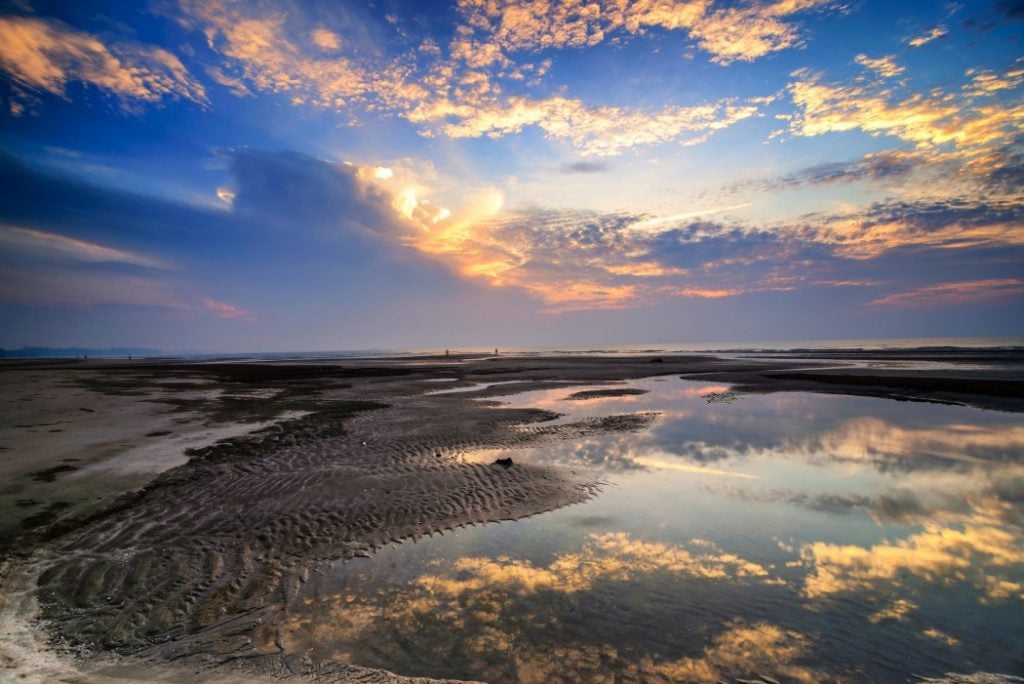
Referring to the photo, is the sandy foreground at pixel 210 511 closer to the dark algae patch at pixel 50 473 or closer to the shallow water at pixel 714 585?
the dark algae patch at pixel 50 473

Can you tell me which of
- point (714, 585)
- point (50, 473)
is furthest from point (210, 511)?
point (714, 585)

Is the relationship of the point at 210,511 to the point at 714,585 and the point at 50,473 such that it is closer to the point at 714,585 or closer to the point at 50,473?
the point at 50,473

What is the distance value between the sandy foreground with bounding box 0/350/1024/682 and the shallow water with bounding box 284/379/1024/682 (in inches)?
31.8

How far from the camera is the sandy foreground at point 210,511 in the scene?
5.46 meters

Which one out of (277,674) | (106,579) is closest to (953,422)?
(277,674)

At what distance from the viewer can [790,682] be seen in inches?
188

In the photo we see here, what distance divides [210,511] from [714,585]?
10.4m

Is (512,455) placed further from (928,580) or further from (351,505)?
(928,580)

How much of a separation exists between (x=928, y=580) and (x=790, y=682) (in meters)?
3.97

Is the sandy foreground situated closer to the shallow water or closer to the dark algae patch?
the dark algae patch

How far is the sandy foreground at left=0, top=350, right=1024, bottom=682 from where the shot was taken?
5457 millimetres

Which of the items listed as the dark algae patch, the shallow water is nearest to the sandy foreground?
the dark algae patch

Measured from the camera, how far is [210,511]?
10180 millimetres

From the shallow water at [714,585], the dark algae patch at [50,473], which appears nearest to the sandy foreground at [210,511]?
the dark algae patch at [50,473]
